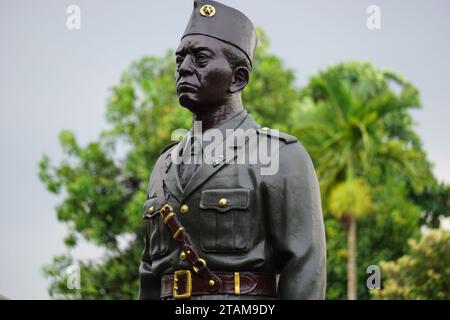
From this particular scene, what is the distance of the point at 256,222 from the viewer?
238 inches

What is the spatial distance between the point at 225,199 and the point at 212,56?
3.39 feet

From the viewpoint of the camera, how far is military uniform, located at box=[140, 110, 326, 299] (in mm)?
5914

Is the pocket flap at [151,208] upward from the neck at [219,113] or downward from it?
downward

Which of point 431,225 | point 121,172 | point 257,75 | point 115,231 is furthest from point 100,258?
point 431,225

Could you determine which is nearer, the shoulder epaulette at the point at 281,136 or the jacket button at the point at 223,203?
the jacket button at the point at 223,203

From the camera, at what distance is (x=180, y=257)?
6062 millimetres

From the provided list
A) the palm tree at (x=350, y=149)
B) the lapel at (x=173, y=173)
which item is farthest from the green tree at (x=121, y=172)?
the lapel at (x=173, y=173)

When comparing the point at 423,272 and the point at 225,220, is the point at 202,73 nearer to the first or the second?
the point at 225,220

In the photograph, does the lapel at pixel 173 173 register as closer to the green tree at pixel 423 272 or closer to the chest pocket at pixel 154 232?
the chest pocket at pixel 154 232

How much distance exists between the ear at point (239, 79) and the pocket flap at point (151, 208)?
38.4 inches

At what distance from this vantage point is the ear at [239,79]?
642 cm

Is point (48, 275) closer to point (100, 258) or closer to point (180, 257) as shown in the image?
point (100, 258)

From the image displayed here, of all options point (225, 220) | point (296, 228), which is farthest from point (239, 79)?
point (296, 228)

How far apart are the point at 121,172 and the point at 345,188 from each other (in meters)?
6.63
